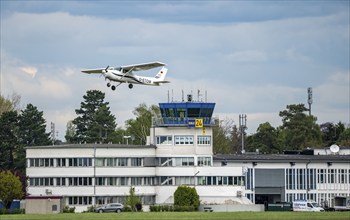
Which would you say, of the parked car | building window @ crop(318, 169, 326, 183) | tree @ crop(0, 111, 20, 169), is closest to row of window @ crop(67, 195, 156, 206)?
the parked car

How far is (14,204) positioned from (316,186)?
41.0m

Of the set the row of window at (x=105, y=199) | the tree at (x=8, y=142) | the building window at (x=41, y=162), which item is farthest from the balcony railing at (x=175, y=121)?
the tree at (x=8, y=142)

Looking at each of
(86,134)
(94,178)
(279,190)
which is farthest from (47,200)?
(86,134)

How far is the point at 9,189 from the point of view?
13825 cm

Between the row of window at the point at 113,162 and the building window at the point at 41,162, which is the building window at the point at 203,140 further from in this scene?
the building window at the point at 41,162

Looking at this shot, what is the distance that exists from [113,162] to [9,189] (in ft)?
44.9

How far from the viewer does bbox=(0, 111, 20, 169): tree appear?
168 meters

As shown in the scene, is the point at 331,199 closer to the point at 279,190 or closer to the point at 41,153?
the point at 279,190

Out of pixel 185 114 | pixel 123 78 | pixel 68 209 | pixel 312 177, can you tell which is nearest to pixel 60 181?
pixel 68 209

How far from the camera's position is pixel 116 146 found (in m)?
138

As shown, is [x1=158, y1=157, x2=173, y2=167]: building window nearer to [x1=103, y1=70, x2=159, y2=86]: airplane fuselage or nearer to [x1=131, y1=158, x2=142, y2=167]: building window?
[x1=131, y1=158, x2=142, y2=167]: building window

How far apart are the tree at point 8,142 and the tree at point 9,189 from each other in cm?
2815

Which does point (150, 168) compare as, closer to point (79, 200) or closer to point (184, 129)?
point (184, 129)

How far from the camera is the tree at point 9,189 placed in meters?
138
